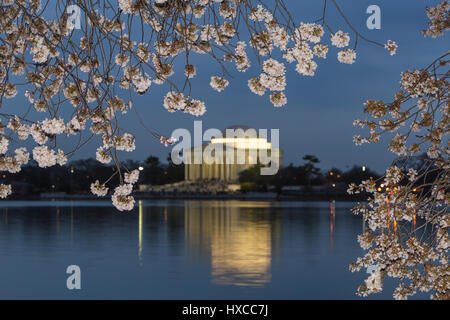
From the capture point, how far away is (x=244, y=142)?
166 metres

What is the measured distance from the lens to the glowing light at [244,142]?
16388 cm

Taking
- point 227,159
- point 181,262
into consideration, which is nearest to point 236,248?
point 181,262

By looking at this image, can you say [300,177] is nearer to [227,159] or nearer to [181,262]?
[227,159]

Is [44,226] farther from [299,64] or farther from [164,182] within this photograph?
[164,182]

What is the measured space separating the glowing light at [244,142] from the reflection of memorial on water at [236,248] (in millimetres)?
125427

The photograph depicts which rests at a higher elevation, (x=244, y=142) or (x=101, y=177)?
(x=244, y=142)

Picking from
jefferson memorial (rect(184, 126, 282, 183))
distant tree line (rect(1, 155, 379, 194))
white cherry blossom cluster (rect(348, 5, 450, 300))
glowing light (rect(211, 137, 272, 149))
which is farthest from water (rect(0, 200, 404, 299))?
glowing light (rect(211, 137, 272, 149))

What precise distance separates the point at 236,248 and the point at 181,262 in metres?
4.06

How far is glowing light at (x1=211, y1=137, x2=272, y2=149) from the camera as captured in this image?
16388 centimetres

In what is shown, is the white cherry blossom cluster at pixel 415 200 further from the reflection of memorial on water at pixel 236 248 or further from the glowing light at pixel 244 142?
the glowing light at pixel 244 142

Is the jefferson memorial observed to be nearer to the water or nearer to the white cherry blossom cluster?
the water

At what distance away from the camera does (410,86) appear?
246 inches
